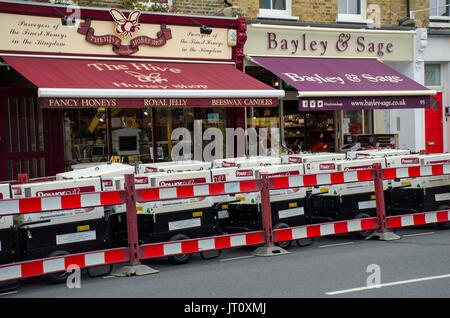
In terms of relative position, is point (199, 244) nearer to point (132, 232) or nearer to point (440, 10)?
point (132, 232)

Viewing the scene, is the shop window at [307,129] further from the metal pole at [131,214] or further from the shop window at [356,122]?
the metal pole at [131,214]

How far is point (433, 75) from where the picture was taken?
64.9 ft

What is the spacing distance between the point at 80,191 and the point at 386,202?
5186 millimetres

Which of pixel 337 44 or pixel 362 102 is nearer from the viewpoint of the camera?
pixel 362 102

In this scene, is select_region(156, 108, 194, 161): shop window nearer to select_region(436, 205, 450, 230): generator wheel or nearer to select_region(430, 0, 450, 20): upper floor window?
select_region(436, 205, 450, 230): generator wheel

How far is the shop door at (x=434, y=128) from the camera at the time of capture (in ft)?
64.7

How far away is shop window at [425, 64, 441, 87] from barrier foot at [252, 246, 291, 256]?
12.4m

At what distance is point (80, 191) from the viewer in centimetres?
830

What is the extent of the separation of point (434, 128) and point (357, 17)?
457 centimetres

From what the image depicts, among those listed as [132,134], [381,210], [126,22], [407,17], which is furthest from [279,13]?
[381,210]

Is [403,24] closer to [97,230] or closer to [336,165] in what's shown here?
[336,165]

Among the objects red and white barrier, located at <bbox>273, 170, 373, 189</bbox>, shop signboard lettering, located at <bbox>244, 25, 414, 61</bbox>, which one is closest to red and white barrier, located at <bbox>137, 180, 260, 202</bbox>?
red and white barrier, located at <bbox>273, 170, 373, 189</bbox>

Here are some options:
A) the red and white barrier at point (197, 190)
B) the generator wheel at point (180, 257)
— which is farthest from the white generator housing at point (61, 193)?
the generator wheel at point (180, 257)

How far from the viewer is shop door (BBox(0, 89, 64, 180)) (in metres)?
13.1
